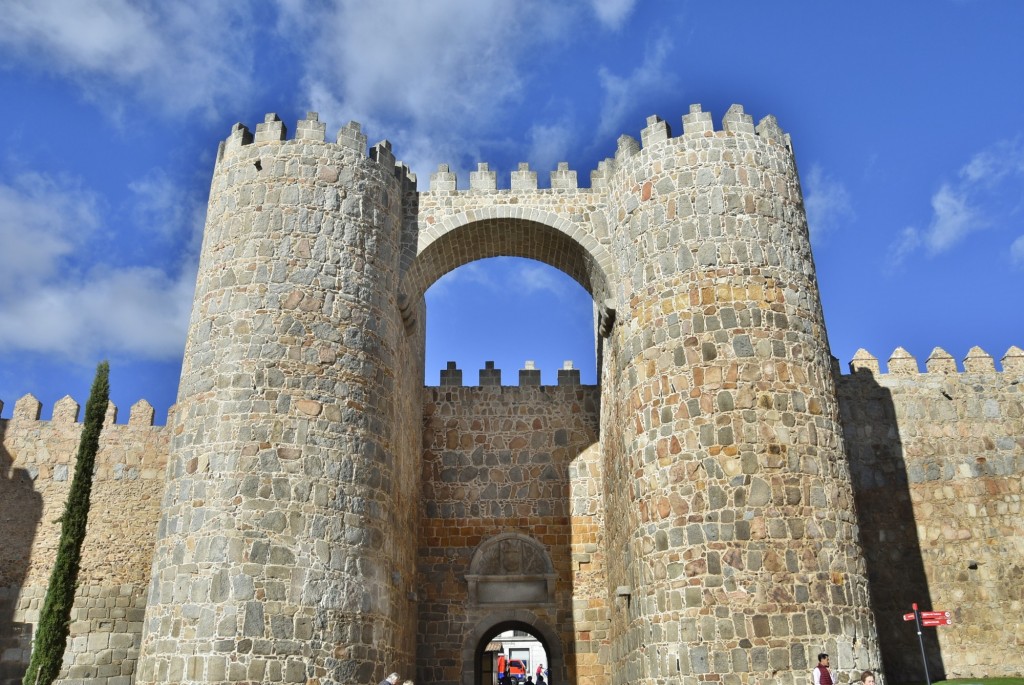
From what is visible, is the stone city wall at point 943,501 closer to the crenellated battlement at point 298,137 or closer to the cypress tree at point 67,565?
the crenellated battlement at point 298,137

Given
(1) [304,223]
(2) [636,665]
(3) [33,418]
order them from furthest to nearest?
(3) [33,418], (1) [304,223], (2) [636,665]

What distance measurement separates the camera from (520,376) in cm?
1778

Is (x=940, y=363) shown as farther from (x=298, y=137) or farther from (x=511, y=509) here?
(x=298, y=137)

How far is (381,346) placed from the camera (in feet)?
44.5

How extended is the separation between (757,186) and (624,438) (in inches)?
180

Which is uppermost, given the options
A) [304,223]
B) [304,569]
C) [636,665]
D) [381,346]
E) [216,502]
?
[304,223]

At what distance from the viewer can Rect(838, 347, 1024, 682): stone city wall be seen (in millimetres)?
14734

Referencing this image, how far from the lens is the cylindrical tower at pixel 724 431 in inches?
430

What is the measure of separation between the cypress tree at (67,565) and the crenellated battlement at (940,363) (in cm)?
1455

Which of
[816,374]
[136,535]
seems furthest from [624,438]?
[136,535]

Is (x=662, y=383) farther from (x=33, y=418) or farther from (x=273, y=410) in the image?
(x=33, y=418)

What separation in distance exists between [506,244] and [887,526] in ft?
29.6

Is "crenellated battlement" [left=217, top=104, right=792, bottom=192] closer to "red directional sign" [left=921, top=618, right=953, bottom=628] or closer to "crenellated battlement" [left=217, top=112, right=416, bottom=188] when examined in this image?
"crenellated battlement" [left=217, top=112, right=416, bottom=188]

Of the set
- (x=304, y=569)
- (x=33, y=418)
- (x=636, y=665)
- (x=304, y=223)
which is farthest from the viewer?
(x=33, y=418)
